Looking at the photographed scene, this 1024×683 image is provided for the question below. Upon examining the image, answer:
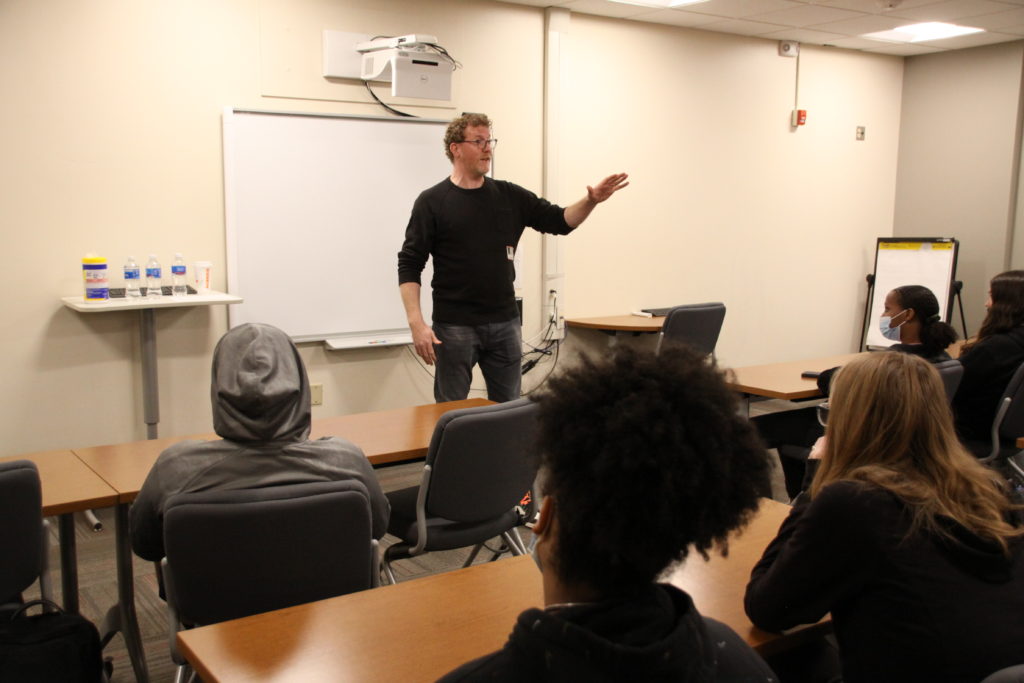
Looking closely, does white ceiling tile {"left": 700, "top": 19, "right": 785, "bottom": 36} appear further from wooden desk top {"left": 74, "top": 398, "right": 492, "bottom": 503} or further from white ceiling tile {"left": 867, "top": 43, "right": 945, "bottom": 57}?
wooden desk top {"left": 74, "top": 398, "right": 492, "bottom": 503}

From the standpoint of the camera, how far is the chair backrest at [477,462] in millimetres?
2357

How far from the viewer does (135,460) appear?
249 cm

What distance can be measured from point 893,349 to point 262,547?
2638 mm

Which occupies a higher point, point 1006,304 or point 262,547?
point 1006,304

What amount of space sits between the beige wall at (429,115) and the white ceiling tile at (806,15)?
1.58ft

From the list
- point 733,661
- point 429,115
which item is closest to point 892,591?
point 733,661

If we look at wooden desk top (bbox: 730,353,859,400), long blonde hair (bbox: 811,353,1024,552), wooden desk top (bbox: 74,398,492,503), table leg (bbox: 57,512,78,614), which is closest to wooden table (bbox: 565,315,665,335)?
wooden desk top (bbox: 730,353,859,400)

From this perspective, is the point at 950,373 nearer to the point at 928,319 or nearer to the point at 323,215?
the point at 928,319

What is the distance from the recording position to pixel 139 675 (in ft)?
8.27

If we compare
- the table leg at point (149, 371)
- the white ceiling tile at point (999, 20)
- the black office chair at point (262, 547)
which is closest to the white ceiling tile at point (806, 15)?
the white ceiling tile at point (999, 20)

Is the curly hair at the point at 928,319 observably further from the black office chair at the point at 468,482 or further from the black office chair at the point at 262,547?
the black office chair at the point at 262,547

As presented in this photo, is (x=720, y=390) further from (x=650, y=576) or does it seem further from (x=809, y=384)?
(x=809, y=384)

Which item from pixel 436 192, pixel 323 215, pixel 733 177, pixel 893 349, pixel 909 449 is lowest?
pixel 893 349

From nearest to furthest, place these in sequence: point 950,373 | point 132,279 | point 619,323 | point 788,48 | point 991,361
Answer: point 950,373, point 991,361, point 132,279, point 619,323, point 788,48
